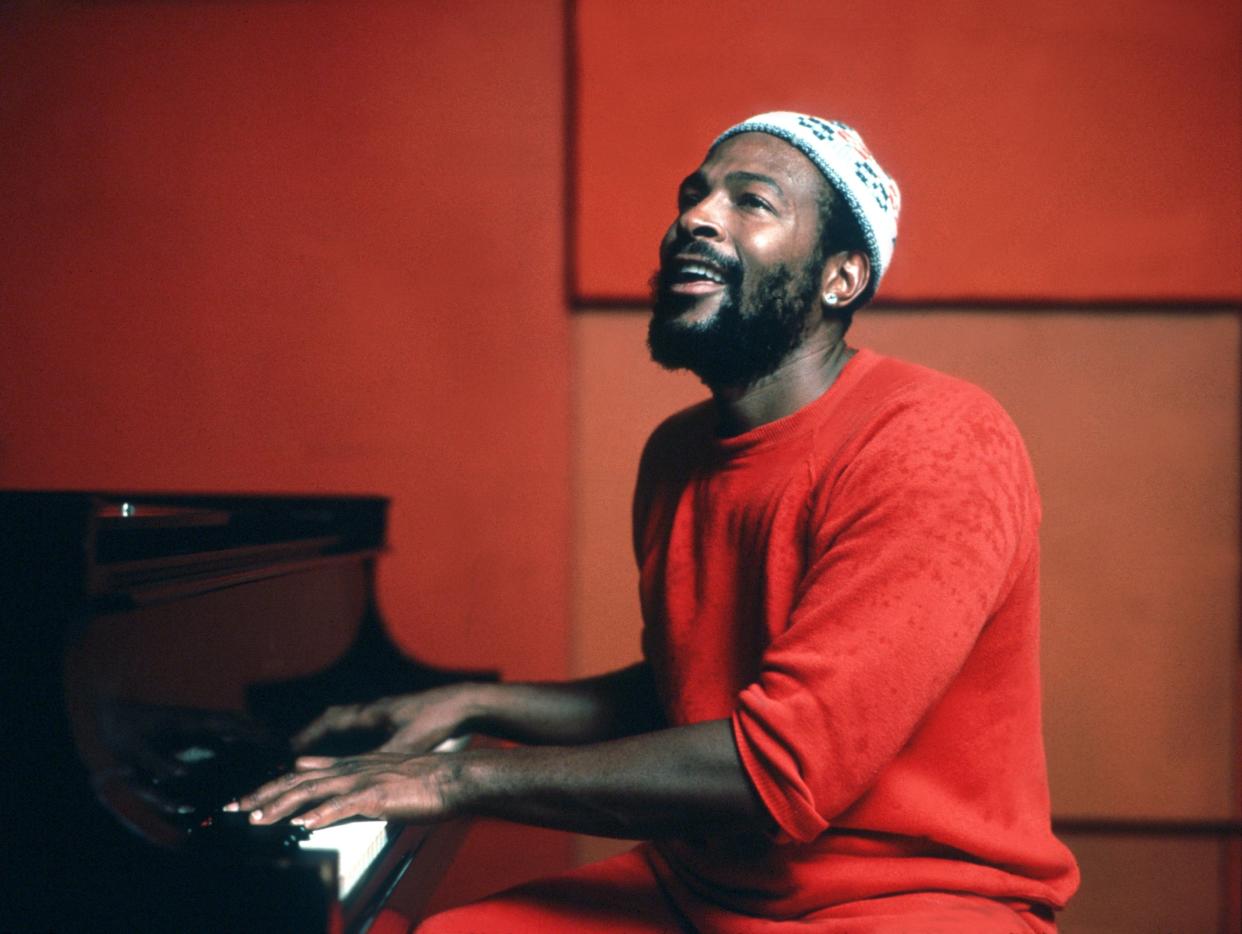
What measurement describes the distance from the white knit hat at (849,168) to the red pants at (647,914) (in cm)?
80

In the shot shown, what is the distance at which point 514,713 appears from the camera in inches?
58.2

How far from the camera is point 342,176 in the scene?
241 centimetres

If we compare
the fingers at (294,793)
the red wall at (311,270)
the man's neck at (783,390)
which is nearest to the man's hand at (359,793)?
the fingers at (294,793)

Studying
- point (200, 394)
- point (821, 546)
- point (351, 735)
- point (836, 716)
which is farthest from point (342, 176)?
point (836, 716)

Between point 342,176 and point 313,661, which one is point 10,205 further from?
point 313,661

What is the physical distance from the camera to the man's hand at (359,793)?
3.08 ft

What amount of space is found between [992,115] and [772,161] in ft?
3.96

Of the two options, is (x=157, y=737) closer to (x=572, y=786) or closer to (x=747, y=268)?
(x=572, y=786)

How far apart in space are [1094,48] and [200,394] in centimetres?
220

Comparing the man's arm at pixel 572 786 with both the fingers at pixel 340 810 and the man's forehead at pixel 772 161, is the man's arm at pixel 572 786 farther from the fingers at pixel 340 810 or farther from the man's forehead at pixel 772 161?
the man's forehead at pixel 772 161

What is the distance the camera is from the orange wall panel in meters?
2.33

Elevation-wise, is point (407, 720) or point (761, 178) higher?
point (761, 178)

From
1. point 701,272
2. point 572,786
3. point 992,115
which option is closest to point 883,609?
point 572,786

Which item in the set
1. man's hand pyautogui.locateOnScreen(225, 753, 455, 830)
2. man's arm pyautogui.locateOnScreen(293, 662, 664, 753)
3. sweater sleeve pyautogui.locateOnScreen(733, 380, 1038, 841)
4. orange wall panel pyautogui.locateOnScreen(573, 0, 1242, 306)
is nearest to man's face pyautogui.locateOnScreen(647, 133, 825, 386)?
sweater sleeve pyautogui.locateOnScreen(733, 380, 1038, 841)
